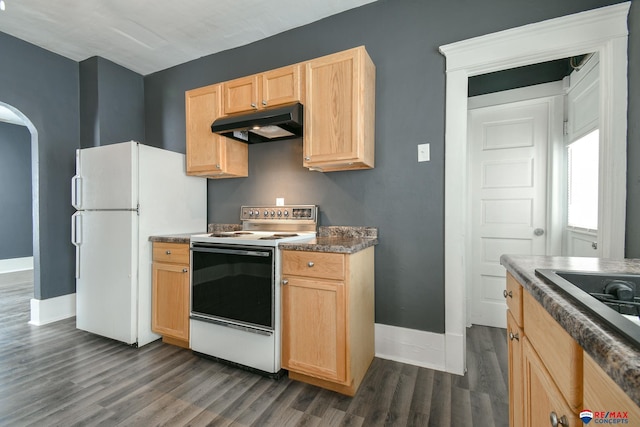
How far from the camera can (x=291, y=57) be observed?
2.63 meters

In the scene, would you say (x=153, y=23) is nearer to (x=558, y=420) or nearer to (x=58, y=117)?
(x=58, y=117)

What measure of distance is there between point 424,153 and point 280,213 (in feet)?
4.26

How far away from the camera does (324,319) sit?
179 centimetres

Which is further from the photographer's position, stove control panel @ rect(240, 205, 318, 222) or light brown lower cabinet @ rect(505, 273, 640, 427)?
stove control panel @ rect(240, 205, 318, 222)

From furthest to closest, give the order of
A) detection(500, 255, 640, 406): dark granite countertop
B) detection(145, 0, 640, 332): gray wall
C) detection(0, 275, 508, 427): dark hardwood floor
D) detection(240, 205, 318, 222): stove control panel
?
detection(240, 205, 318, 222): stove control panel → detection(145, 0, 640, 332): gray wall → detection(0, 275, 508, 427): dark hardwood floor → detection(500, 255, 640, 406): dark granite countertop

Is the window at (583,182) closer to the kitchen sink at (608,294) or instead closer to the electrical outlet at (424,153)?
the electrical outlet at (424,153)

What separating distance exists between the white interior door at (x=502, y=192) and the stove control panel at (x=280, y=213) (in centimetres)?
163

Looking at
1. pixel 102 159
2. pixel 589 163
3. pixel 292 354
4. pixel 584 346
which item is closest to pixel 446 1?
pixel 589 163

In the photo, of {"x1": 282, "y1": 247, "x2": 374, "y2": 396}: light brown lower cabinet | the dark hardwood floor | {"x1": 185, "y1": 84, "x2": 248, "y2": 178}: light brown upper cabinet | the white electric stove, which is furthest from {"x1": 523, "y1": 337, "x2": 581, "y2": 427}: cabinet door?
{"x1": 185, "y1": 84, "x2": 248, "y2": 178}: light brown upper cabinet

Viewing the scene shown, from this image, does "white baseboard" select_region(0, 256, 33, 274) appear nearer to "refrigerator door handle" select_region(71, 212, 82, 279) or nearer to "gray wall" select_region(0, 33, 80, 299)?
"gray wall" select_region(0, 33, 80, 299)

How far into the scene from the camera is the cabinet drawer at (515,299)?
3.41 ft

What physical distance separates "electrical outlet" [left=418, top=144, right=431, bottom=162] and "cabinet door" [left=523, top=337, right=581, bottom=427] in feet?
4.62

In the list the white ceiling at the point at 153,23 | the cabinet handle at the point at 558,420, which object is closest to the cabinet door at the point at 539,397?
the cabinet handle at the point at 558,420

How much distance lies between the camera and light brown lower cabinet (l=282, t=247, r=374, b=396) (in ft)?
5.71
